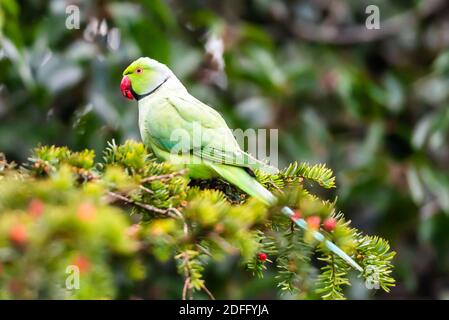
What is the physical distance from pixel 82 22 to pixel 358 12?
149 centimetres

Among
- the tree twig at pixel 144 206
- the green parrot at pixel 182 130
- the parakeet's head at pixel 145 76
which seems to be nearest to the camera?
the tree twig at pixel 144 206

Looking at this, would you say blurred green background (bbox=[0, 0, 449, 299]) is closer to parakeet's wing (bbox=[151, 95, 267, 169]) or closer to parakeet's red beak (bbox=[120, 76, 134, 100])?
parakeet's red beak (bbox=[120, 76, 134, 100])


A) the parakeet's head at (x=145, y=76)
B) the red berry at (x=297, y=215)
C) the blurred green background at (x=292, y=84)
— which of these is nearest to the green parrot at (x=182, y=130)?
the parakeet's head at (x=145, y=76)

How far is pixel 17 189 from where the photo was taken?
0.94 m

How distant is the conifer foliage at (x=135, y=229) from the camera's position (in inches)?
30.2

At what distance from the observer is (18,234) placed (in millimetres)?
752

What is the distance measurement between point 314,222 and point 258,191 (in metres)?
0.25

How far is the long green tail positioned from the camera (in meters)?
1.12

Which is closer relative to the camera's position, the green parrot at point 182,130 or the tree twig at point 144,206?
the tree twig at point 144,206

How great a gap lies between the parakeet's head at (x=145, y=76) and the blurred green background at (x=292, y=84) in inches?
29.5

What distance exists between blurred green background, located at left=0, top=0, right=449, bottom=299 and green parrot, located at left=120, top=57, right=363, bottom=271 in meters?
0.79

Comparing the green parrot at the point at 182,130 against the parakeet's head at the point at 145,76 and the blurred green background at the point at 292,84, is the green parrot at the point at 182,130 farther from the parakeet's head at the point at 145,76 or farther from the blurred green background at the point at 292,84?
the blurred green background at the point at 292,84

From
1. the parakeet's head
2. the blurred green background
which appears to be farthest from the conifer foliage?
the blurred green background
